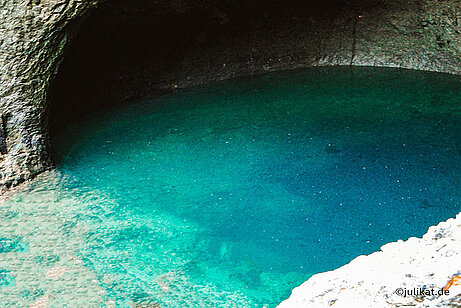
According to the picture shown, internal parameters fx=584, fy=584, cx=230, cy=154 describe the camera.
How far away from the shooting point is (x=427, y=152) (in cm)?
352

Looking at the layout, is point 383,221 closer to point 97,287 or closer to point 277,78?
point 97,287

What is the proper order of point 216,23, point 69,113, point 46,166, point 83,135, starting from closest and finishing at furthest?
1. point 46,166
2. point 83,135
3. point 69,113
4. point 216,23

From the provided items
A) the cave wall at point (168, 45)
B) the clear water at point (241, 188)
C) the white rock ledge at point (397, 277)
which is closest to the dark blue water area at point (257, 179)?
the clear water at point (241, 188)

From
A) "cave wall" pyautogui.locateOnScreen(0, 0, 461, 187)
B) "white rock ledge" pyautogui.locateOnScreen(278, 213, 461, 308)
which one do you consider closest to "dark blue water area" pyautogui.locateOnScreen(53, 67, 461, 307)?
"cave wall" pyautogui.locateOnScreen(0, 0, 461, 187)

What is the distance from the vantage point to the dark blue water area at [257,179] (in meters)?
2.48

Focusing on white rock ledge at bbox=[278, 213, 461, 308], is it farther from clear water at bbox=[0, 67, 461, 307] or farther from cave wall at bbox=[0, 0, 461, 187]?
cave wall at bbox=[0, 0, 461, 187]

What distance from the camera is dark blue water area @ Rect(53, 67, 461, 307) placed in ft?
8.15

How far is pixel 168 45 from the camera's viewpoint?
15.7ft

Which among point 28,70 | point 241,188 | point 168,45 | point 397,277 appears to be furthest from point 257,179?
point 397,277

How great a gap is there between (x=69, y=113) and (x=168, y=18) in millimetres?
1051

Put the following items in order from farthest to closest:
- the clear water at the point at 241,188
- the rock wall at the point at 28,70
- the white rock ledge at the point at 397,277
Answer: the rock wall at the point at 28,70, the clear water at the point at 241,188, the white rock ledge at the point at 397,277

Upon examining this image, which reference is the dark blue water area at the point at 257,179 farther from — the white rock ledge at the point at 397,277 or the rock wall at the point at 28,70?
the white rock ledge at the point at 397,277

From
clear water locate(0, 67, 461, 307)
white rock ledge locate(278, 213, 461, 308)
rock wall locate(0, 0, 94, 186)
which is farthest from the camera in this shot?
rock wall locate(0, 0, 94, 186)

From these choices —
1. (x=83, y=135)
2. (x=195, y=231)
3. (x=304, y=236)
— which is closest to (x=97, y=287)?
(x=195, y=231)
